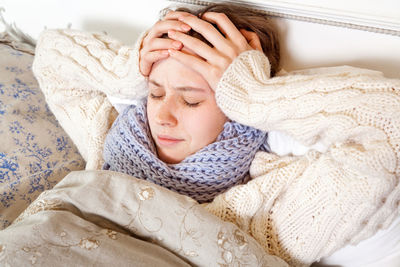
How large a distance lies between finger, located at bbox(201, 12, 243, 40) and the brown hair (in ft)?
0.08

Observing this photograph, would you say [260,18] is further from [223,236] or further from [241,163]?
[223,236]

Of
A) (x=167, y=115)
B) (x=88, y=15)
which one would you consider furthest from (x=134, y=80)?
(x=88, y=15)

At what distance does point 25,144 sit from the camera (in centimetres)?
125

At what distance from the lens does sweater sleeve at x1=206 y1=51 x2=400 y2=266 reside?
758mm

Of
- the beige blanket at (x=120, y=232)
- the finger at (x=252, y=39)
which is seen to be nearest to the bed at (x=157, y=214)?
the beige blanket at (x=120, y=232)

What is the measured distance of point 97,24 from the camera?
1.55 metres

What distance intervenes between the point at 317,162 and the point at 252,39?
0.42m

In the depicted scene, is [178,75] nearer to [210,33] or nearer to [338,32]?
[210,33]

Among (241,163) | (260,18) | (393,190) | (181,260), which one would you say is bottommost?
(181,260)

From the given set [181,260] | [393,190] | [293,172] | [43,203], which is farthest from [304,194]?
[43,203]

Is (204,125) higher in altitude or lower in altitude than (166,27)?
lower

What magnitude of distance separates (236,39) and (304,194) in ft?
1.51

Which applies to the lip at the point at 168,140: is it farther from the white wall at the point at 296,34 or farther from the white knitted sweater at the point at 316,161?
the white wall at the point at 296,34

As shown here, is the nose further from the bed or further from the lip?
the bed
